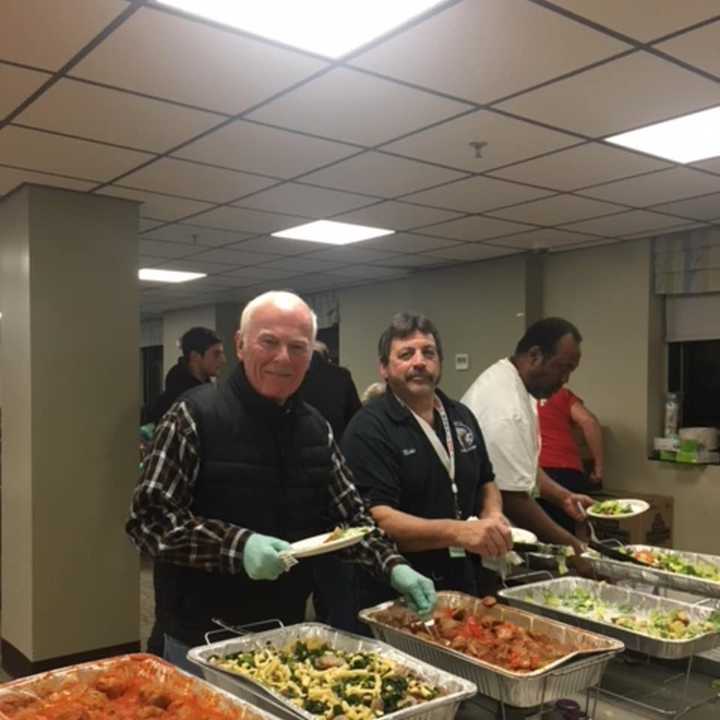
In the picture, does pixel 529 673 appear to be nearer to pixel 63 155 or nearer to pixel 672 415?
pixel 63 155

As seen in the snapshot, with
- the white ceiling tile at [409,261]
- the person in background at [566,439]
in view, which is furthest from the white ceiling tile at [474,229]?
the person in background at [566,439]

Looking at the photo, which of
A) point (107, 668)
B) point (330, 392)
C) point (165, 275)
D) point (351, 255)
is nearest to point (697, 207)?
point (330, 392)

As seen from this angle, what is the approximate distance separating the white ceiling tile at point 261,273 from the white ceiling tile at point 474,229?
1.83 meters

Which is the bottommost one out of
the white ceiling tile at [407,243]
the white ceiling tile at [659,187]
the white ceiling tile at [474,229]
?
the white ceiling tile at [407,243]

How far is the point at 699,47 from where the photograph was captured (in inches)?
84.4

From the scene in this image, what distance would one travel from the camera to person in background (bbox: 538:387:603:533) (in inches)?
177

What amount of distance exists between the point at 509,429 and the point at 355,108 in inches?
A: 46.0

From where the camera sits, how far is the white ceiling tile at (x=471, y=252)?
17.3 ft

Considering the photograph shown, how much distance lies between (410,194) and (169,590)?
257cm

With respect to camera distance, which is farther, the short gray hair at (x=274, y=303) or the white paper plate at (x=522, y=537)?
the white paper plate at (x=522, y=537)

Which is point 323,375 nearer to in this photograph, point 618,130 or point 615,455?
point 618,130

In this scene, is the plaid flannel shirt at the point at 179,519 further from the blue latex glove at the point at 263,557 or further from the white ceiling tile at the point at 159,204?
the white ceiling tile at the point at 159,204

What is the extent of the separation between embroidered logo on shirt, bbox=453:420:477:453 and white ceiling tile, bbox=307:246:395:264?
10.4 ft

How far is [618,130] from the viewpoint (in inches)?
112
